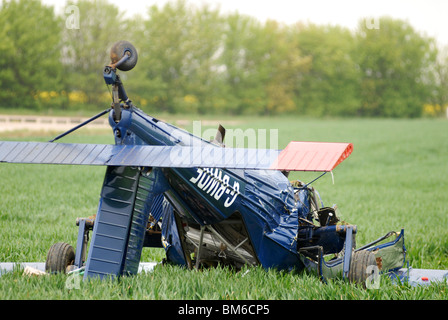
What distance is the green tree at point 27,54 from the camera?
3359 centimetres

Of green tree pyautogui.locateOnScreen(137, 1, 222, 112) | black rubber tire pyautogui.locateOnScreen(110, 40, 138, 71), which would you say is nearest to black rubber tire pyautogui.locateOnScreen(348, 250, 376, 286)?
black rubber tire pyautogui.locateOnScreen(110, 40, 138, 71)

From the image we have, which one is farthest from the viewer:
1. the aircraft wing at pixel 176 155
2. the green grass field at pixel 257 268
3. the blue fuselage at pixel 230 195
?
the blue fuselage at pixel 230 195

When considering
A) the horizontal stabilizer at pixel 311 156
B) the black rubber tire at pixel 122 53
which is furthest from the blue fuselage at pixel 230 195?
the horizontal stabilizer at pixel 311 156

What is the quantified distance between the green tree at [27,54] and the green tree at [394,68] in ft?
159

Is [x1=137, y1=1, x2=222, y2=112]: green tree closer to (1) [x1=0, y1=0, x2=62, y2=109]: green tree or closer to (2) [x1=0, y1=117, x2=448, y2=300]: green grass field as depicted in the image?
(1) [x1=0, y1=0, x2=62, y2=109]: green tree

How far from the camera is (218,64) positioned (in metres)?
64.0

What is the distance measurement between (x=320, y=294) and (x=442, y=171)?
24.9 metres

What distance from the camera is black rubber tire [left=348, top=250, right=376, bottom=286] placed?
21.4 feet

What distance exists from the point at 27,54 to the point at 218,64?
1207 inches

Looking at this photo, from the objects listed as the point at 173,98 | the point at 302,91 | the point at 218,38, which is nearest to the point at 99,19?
the point at 173,98

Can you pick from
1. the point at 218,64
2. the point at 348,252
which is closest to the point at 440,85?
the point at 218,64

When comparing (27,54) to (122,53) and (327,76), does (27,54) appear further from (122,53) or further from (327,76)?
(327,76)

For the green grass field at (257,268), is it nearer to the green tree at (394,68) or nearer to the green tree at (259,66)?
the green tree at (259,66)
